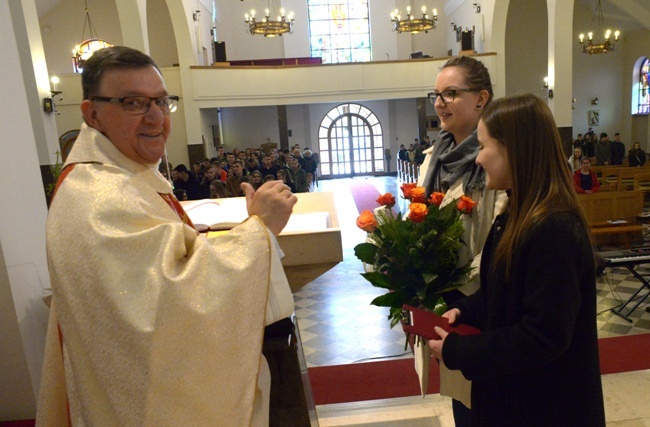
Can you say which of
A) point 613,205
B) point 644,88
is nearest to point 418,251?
point 613,205

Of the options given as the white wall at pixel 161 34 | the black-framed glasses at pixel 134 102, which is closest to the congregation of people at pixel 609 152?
the white wall at pixel 161 34

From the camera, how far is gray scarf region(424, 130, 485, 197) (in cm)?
181

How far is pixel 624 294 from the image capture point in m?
5.80

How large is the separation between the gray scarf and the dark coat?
15.5 inches

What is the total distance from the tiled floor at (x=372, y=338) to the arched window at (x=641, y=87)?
40.4 ft

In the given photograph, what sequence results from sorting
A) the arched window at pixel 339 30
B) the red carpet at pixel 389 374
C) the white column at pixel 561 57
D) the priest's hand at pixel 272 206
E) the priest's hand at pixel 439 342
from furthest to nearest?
1. the arched window at pixel 339 30
2. the white column at pixel 561 57
3. the red carpet at pixel 389 374
4. the priest's hand at pixel 439 342
5. the priest's hand at pixel 272 206

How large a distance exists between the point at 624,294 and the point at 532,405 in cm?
529

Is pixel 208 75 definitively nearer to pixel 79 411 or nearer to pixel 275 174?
pixel 275 174

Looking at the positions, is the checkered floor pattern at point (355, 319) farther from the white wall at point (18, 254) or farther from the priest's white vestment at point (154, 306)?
the priest's white vestment at point (154, 306)

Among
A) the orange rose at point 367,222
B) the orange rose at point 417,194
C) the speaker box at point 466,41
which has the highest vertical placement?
the speaker box at point 466,41

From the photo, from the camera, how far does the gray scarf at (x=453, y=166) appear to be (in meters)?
1.81

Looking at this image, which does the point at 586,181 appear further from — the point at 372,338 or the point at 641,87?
the point at 641,87

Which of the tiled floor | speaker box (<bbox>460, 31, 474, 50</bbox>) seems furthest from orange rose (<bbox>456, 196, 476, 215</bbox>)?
speaker box (<bbox>460, 31, 474, 50</bbox>)

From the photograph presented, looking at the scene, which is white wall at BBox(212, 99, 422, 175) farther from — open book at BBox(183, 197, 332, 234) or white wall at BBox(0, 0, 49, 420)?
open book at BBox(183, 197, 332, 234)
